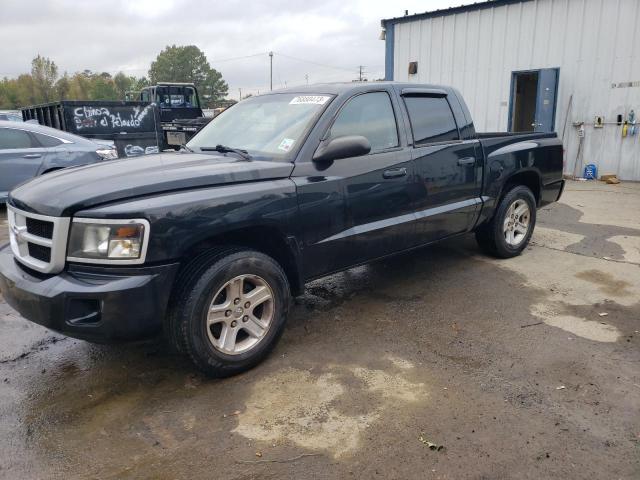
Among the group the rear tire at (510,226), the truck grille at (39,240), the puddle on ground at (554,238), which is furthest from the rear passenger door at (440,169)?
the truck grille at (39,240)

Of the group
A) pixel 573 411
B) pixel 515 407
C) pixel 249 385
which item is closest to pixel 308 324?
pixel 249 385

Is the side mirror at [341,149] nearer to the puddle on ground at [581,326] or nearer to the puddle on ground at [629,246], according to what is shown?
the puddle on ground at [581,326]

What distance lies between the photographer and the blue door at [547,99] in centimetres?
1135

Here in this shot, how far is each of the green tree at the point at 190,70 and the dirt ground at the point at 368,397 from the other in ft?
336

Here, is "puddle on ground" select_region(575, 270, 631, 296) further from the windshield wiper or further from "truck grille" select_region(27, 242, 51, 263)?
"truck grille" select_region(27, 242, 51, 263)

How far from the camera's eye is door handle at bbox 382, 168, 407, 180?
3871mm

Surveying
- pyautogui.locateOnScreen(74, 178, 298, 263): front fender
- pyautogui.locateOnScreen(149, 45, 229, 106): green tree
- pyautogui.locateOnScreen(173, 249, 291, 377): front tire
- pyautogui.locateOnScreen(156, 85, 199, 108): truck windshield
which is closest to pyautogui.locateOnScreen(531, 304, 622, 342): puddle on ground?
pyautogui.locateOnScreen(173, 249, 291, 377): front tire

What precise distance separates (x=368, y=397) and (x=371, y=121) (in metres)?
2.11

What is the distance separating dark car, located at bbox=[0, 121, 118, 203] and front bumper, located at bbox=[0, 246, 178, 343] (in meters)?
5.81

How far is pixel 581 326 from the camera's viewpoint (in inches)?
151

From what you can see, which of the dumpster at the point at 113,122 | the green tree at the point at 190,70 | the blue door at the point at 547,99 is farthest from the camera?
the green tree at the point at 190,70

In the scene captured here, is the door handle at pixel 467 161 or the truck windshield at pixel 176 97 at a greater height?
the truck windshield at pixel 176 97

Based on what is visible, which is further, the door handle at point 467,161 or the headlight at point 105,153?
the headlight at point 105,153

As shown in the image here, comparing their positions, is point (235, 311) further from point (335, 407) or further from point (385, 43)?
point (385, 43)
